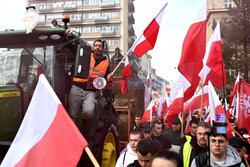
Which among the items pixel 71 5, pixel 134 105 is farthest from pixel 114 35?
pixel 134 105

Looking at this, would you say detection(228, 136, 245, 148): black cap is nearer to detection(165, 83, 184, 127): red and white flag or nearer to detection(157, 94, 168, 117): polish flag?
detection(165, 83, 184, 127): red and white flag

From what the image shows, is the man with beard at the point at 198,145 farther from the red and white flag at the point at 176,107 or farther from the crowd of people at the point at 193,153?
the red and white flag at the point at 176,107

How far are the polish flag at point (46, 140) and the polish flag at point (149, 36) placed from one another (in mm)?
3779

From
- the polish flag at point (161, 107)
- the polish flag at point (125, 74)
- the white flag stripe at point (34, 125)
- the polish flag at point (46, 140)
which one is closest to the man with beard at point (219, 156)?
the polish flag at point (46, 140)

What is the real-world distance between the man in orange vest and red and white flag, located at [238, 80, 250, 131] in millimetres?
3305

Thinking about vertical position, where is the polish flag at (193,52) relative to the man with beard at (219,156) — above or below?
above

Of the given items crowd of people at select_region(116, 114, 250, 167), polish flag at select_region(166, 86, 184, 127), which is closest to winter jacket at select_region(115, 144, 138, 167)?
crowd of people at select_region(116, 114, 250, 167)

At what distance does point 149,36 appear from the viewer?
630 cm

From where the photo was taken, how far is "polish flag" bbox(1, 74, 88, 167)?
2.43 meters

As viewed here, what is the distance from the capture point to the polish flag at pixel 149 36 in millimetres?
6250

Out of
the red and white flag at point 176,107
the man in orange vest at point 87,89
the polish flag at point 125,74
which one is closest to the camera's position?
the man in orange vest at point 87,89

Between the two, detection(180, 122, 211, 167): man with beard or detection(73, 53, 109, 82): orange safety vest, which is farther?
detection(73, 53, 109, 82): orange safety vest

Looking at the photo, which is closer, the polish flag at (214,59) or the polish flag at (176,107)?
the polish flag at (214,59)

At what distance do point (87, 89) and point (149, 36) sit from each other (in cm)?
214
